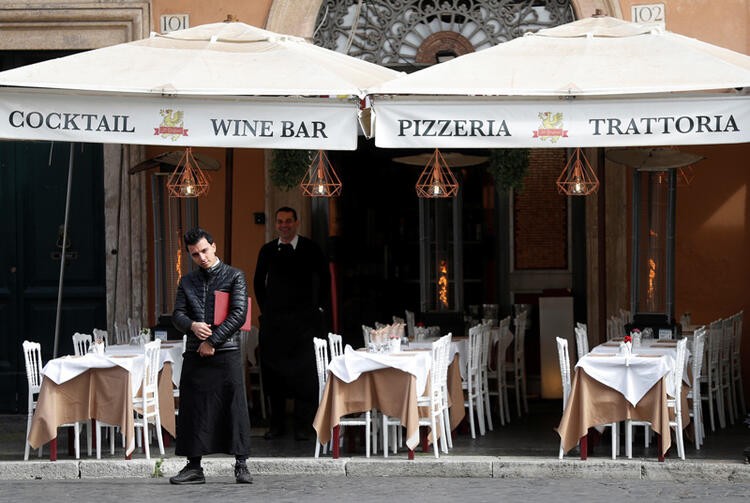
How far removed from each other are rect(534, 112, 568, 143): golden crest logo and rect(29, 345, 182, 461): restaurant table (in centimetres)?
331

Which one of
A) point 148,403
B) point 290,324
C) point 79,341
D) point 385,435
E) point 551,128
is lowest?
point 385,435

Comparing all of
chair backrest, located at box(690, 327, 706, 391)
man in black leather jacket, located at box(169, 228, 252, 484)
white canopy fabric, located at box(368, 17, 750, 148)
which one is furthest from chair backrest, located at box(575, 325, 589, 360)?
man in black leather jacket, located at box(169, 228, 252, 484)

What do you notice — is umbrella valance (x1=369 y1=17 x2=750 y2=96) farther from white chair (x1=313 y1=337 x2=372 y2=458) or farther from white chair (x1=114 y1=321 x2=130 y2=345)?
white chair (x1=114 y1=321 x2=130 y2=345)

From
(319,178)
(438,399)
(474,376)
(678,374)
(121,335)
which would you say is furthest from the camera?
(121,335)

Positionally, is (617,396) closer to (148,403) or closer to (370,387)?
(370,387)

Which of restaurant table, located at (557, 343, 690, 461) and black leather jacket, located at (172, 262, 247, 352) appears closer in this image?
Answer: black leather jacket, located at (172, 262, 247, 352)

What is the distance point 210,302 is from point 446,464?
6.68 feet

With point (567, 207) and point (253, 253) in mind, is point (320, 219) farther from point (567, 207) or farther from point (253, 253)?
point (567, 207)

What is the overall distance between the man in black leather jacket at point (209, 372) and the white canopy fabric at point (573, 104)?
1.44 meters

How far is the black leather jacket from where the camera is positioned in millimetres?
9297

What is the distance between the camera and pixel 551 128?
9688mm

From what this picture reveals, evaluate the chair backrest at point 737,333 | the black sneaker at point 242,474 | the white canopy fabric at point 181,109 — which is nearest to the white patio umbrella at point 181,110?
the white canopy fabric at point 181,109

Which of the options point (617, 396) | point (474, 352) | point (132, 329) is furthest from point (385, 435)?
point (132, 329)

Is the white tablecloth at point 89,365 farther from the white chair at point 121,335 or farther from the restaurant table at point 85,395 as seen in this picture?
the white chair at point 121,335
